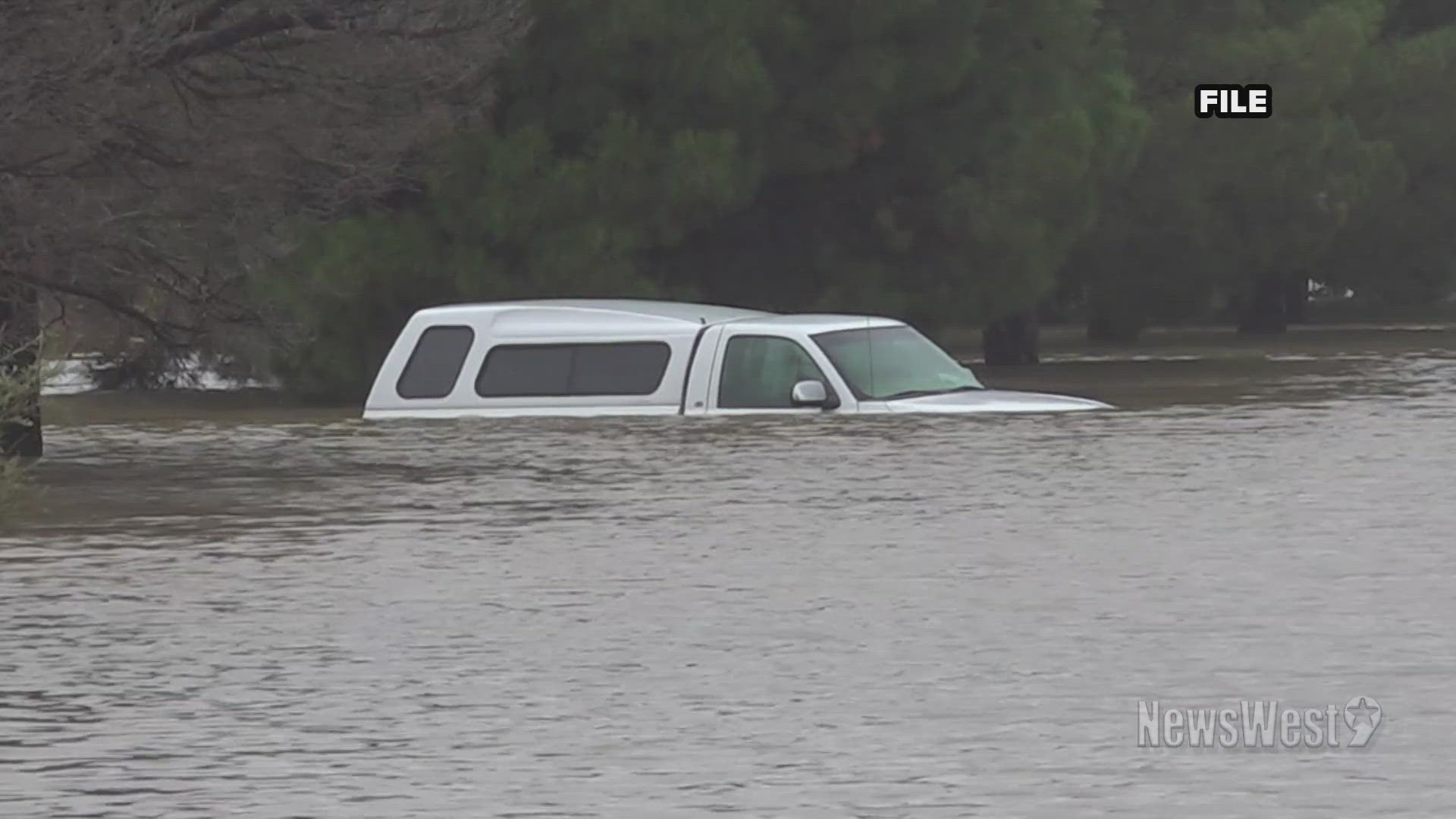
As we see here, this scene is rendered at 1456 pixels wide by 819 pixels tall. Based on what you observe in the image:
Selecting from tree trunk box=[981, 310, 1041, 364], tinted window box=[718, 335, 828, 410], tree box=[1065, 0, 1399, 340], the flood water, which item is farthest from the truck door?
tree box=[1065, 0, 1399, 340]

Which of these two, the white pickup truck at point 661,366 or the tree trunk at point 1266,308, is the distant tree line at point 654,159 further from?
the tree trunk at point 1266,308

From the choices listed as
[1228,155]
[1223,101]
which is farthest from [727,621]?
[1228,155]

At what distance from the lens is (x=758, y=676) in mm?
10867

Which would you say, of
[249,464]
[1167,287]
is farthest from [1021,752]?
[1167,287]

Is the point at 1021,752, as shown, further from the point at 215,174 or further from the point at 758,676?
the point at 215,174

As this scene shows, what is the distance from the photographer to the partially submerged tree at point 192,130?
2125cm

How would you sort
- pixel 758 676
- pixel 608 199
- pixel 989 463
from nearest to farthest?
1. pixel 758 676
2. pixel 989 463
3. pixel 608 199

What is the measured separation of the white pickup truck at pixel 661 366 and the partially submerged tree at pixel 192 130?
1862mm

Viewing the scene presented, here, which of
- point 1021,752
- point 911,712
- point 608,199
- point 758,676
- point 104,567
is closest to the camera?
point 1021,752

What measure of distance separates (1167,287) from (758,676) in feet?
138

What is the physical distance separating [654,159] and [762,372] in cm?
1328

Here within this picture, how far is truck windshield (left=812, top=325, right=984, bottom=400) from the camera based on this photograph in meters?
21.8

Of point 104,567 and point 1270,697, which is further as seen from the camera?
point 104,567

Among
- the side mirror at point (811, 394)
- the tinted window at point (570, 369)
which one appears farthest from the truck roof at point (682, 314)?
the side mirror at point (811, 394)
